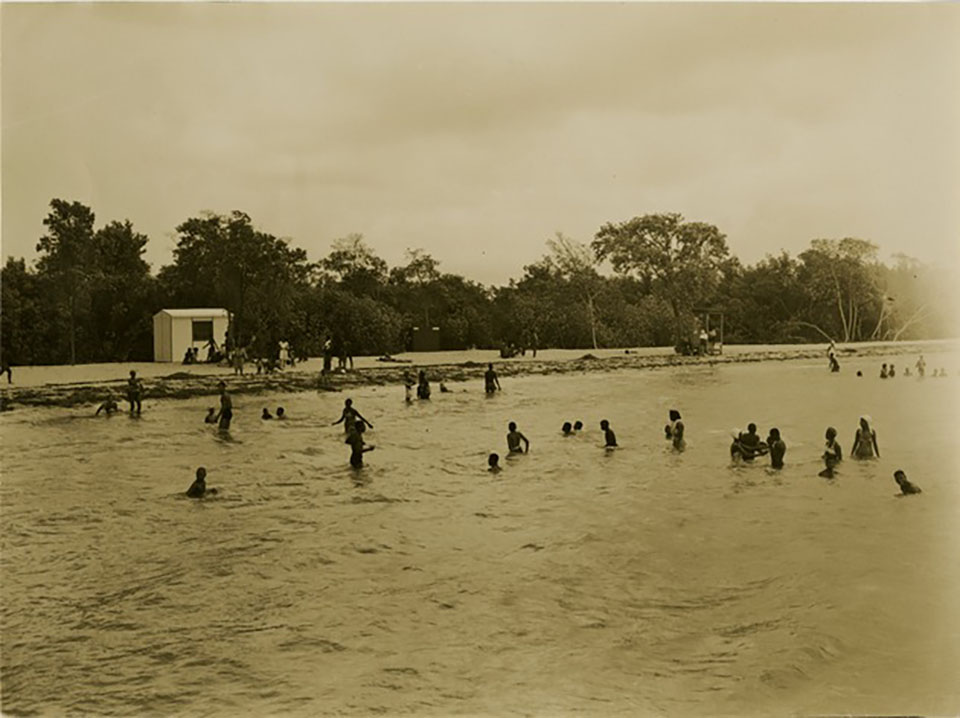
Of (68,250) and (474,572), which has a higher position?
(68,250)

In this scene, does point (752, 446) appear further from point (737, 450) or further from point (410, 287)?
point (410, 287)

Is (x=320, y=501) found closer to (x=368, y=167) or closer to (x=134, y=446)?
(x=134, y=446)

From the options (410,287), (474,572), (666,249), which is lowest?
(474,572)

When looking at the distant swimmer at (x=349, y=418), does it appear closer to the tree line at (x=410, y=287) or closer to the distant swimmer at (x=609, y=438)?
the tree line at (x=410, y=287)

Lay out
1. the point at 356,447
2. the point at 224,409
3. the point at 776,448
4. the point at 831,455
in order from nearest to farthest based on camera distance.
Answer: the point at 831,455
the point at 776,448
the point at 356,447
the point at 224,409

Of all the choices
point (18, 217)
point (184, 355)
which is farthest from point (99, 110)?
point (184, 355)

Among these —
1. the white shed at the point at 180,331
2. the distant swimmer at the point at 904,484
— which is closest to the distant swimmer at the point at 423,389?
the white shed at the point at 180,331

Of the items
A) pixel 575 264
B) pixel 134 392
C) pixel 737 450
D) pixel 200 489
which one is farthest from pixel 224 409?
pixel 737 450
